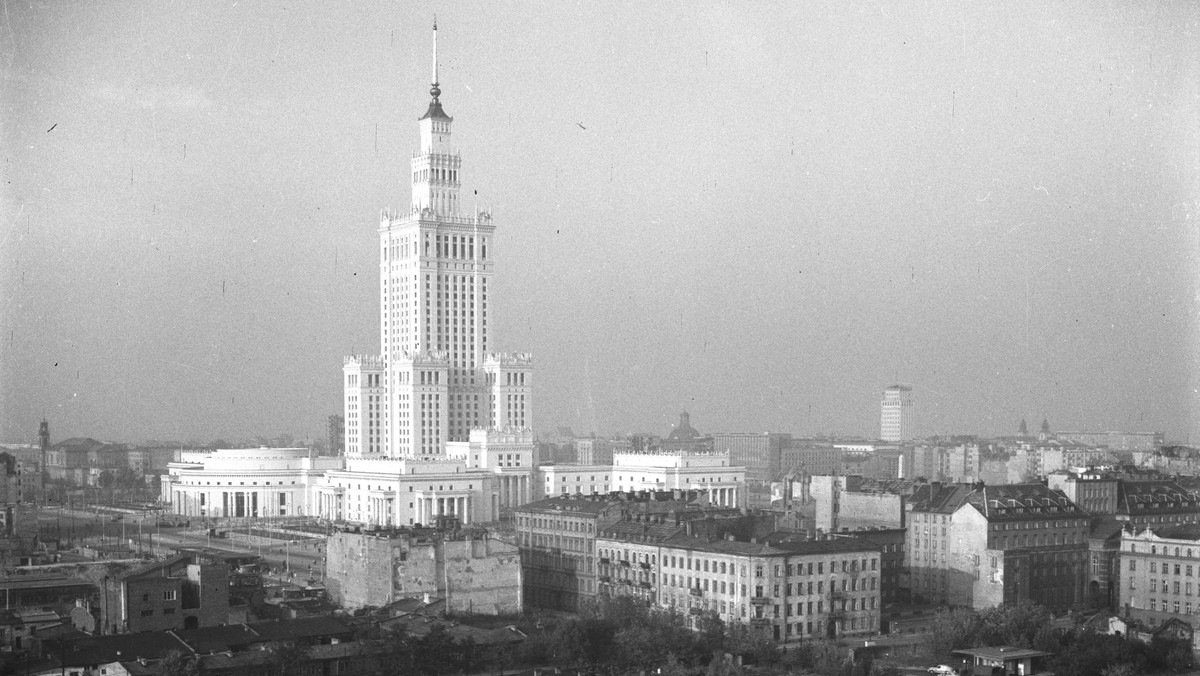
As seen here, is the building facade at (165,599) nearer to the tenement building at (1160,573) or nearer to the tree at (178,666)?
the tree at (178,666)

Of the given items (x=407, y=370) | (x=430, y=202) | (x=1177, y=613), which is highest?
(x=430, y=202)

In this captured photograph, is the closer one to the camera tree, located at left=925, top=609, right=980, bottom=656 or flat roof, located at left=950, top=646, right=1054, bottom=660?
flat roof, located at left=950, top=646, right=1054, bottom=660

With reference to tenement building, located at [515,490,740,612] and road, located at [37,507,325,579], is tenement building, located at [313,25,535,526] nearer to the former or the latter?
road, located at [37,507,325,579]

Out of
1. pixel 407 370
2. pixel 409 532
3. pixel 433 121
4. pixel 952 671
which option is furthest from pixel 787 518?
pixel 433 121

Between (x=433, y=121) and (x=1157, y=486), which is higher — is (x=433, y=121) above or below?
above

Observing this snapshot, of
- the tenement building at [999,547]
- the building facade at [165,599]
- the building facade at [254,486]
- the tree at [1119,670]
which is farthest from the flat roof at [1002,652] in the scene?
the building facade at [254,486]

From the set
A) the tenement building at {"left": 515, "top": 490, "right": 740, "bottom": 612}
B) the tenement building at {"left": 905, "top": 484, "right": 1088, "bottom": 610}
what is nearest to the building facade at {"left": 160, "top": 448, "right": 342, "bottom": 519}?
the tenement building at {"left": 515, "top": 490, "right": 740, "bottom": 612}

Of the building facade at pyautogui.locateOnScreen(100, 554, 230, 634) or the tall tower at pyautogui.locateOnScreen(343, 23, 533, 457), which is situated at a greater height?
the tall tower at pyautogui.locateOnScreen(343, 23, 533, 457)

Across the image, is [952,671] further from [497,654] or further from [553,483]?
[553,483]
